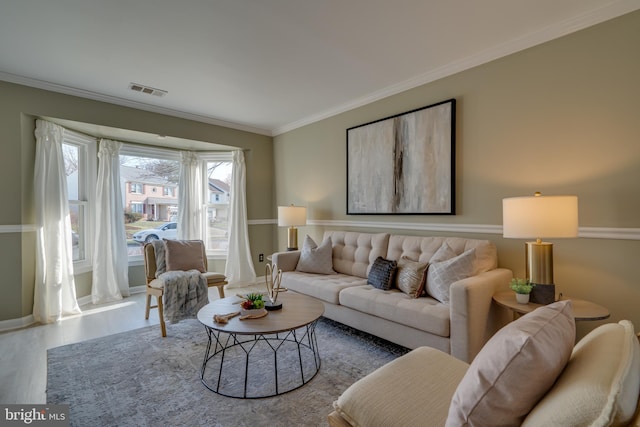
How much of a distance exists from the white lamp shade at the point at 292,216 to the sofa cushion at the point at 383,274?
1560 millimetres

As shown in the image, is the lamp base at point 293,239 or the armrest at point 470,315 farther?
the lamp base at point 293,239

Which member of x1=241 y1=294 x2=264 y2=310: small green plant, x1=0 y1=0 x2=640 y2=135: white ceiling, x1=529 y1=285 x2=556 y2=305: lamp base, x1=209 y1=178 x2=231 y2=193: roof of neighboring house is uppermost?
x1=0 y1=0 x2=640 y2=135: white ceiling

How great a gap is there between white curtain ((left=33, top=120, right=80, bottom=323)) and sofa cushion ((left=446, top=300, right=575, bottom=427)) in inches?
163

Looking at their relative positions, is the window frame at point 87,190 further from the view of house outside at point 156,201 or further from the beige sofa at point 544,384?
the beige sofa at point 544,384

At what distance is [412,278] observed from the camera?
2.63m

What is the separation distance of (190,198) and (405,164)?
11.1ft

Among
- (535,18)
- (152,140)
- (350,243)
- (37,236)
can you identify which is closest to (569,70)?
(535,18)

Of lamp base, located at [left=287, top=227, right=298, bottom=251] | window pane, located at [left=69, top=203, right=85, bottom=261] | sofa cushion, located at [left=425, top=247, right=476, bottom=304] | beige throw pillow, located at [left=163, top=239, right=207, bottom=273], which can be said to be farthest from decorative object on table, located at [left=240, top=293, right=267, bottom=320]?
window pane, located at [left=69, top=203, right=85, bottom=261]

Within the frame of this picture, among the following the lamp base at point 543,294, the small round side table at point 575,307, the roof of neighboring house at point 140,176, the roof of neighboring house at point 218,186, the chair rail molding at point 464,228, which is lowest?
the small round side table at point 575,307

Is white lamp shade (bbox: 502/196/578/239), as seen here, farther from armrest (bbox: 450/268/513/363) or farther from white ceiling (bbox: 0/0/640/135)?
white ceiling (bbox: 0/0/640/135)

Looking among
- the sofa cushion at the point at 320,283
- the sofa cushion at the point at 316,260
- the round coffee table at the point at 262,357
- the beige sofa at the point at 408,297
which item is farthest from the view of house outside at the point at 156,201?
the round coffee table at the point at 262,357

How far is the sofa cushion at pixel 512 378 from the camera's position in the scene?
81 centimetres

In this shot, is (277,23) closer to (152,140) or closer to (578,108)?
(578,108)

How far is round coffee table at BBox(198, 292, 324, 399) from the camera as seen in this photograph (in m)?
1.95
